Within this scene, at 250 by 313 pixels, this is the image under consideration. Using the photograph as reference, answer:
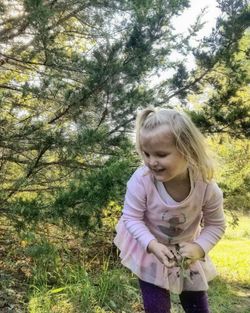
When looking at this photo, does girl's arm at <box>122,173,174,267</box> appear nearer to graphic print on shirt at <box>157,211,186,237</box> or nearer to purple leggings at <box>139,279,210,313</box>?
graphic print on shirt at <box>157,211,186,237</box>

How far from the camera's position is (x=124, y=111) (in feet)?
14.6

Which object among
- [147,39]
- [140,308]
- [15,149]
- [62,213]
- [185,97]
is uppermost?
[147,39]

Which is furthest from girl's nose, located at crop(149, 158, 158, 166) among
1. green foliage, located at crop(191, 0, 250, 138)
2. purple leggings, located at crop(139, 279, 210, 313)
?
green foliage, located at crop(191, 0, 250, 138)

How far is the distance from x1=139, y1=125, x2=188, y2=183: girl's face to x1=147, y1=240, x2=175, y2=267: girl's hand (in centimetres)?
32

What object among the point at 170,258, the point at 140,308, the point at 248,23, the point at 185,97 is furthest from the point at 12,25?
the point at 170,258

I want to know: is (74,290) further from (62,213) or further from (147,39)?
(147,39)

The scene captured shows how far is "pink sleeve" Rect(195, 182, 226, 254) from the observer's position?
2131 mm

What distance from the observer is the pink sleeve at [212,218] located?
2131mm

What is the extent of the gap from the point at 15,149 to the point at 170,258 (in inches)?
106

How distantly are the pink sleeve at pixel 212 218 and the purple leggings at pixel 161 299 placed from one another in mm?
323

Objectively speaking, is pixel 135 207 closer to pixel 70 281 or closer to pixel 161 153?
pixel 161 153

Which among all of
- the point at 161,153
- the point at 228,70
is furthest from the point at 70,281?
the point at 228,70

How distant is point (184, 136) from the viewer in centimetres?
206

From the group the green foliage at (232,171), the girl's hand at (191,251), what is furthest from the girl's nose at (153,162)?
the green foliage at (232,171)
